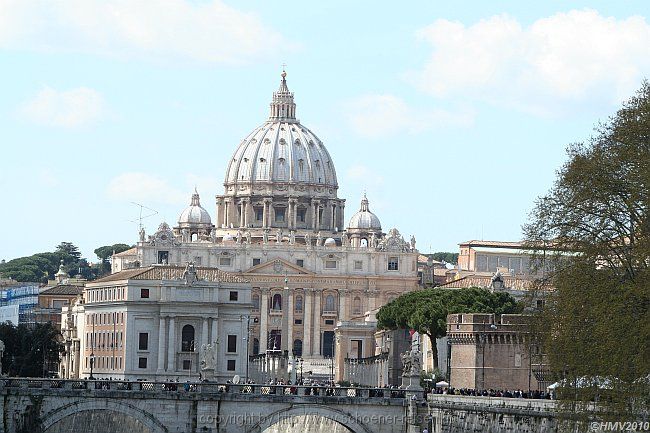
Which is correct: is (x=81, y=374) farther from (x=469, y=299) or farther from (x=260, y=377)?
(x=469, y=299)

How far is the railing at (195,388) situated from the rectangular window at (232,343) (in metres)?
58.1

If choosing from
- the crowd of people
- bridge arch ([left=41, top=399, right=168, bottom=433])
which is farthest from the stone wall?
bridge arch ([left=41, top=399, right=168, bottom=433])

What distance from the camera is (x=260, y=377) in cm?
17250

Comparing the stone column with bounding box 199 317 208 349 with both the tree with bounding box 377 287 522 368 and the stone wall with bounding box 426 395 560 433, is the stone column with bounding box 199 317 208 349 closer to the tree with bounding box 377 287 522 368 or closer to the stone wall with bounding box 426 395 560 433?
the tree with bounding box 377 287 522 368

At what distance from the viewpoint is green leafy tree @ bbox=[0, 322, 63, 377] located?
140500mm

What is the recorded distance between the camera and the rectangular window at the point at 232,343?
158 meters

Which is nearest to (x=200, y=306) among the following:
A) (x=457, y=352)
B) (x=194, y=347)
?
(x=194, y=347)

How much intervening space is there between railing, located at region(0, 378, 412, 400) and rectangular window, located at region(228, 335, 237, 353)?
191ft

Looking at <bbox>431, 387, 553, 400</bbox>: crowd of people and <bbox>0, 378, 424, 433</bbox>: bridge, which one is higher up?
<bbox>431, 387, 553, 400</bbox>: crowd of people

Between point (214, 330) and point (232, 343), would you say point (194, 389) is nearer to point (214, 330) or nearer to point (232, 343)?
point (214, 330)

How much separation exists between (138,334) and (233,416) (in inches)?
2540

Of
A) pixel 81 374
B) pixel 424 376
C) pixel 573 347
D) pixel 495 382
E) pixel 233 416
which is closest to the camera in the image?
pixel 573 347

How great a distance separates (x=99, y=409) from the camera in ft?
310

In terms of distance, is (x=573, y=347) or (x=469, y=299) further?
(x=469, y=299)
